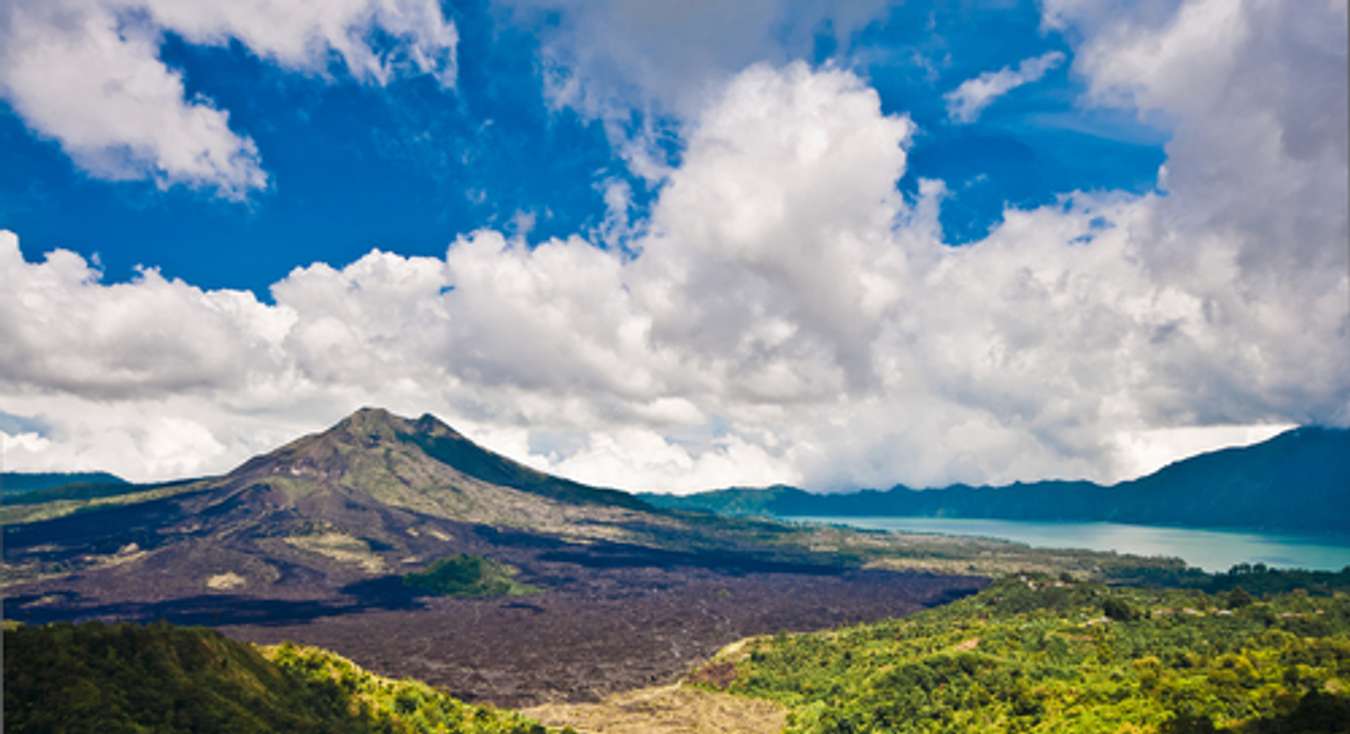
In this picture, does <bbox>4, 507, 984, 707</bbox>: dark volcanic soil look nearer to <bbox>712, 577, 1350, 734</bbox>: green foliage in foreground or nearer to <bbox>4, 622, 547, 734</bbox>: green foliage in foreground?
<bbox>712, 577, 1350, 734</bbox>: green foliage in foreground

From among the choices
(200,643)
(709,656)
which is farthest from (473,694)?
(200,643)

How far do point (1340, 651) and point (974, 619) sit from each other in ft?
210

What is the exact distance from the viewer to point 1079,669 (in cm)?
6756

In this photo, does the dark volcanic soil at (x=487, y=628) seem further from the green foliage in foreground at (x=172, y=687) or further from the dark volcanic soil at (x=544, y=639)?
the green foliage in foreground at (x=172, y=687)

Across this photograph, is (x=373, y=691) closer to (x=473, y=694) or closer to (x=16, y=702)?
(x=16, y=702)

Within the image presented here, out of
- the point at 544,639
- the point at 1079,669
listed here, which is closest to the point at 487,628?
the point at 544,639

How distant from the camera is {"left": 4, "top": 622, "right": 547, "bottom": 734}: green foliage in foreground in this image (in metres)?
36.4

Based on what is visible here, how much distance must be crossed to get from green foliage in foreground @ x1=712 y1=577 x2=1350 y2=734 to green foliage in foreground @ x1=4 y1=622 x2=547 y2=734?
42756mm

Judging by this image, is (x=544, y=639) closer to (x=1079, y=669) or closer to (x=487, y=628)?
(x=487, y=628)

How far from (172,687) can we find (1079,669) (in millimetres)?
70499

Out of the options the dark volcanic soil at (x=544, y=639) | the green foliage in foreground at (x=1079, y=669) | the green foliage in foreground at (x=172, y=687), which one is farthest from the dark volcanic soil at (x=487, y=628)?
the green foliage in foreground at (x=172, y=687)

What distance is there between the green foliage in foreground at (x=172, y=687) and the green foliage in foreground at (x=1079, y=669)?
140ft

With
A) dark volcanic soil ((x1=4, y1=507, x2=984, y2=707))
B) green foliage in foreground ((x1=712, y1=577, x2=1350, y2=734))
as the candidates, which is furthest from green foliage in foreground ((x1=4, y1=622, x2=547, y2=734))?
dark volcanic soil ((x1=4, y1=507, x2=984, y2=707))

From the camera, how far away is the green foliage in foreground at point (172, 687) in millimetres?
36438
